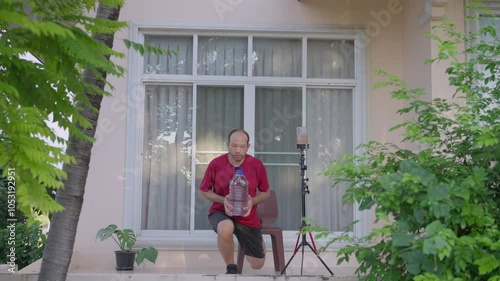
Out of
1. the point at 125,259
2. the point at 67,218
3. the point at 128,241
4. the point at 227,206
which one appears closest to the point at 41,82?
the point at 67,218

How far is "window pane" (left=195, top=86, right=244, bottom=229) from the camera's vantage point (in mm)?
7156

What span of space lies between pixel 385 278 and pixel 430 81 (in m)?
3.13

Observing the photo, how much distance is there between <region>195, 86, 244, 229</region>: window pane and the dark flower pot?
1174 millimetres

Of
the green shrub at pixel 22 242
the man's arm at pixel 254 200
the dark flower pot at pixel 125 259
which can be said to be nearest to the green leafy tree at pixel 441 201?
the man's arm at pixel 254 200

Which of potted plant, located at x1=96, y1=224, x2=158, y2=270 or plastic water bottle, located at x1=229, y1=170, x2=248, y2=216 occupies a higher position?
plastic water bottle, located at x1=229, y1=170, x2=248, y2=216

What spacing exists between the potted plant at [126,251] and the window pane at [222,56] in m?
1.85

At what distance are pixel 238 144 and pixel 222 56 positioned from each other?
5.23 feet

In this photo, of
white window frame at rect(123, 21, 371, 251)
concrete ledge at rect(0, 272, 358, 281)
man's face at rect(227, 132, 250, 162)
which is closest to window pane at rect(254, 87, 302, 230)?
white window frame at rect(123, 21, 371, 251)

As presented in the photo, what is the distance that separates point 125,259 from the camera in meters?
6.33

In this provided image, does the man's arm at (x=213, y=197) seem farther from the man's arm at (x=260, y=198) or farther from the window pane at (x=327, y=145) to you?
the window pane at (x=327, y=145)

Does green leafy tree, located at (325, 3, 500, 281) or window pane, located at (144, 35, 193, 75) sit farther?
window pane, located at (144, 35, 193, 75)

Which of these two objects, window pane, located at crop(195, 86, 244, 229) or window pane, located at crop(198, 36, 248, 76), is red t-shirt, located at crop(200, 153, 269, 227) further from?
window pane, located at crop(198, 36, 248, 76)

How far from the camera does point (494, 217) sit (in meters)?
3.70

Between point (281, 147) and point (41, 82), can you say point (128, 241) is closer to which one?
point (281, 147)
